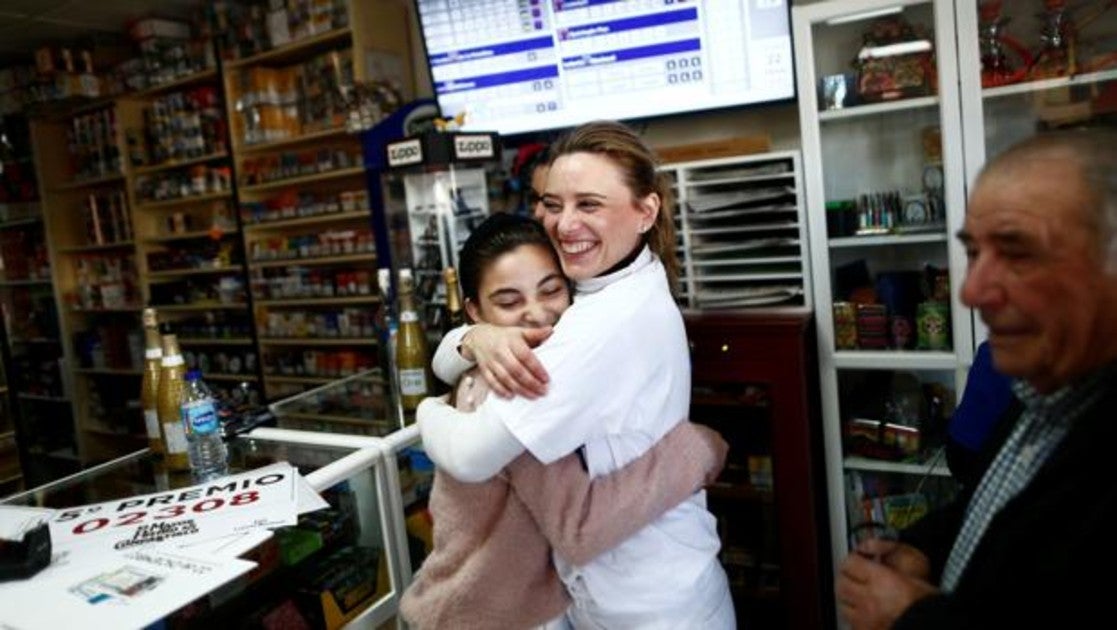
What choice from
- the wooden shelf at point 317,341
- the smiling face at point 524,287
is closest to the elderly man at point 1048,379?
the smiling face at point 524,287

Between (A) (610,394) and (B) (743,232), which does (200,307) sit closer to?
(B) (743,232)

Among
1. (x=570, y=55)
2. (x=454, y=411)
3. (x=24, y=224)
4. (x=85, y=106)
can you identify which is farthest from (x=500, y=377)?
(x=24, y=224)

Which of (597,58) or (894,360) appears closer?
(894,360)

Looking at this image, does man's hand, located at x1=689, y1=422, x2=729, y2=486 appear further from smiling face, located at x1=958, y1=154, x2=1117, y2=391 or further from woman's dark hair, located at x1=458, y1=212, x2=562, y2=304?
smiling face, located at x1=958, y1=154, x2=1117, y2=391

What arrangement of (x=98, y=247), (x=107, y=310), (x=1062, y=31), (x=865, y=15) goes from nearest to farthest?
1. (x=1062, y=31)
2. (x=865, y=15)
3. (x=98, y=247)
4. (x=107, y=310)

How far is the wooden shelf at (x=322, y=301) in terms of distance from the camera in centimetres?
427

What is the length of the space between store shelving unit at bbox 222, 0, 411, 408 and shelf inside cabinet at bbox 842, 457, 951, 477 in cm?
271

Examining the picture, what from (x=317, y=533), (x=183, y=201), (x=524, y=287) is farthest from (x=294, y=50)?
(x=524, y=287)

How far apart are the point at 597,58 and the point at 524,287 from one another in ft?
5.81

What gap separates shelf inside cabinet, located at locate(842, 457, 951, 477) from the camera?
252cm

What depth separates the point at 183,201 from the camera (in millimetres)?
5008

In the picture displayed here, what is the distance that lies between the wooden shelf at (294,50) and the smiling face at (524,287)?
2.86 meters

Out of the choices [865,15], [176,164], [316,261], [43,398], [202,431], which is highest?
[176,164]

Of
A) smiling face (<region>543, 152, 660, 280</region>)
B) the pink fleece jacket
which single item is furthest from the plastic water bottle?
smiling face (<region>543, 152, 660, 280</region>)
